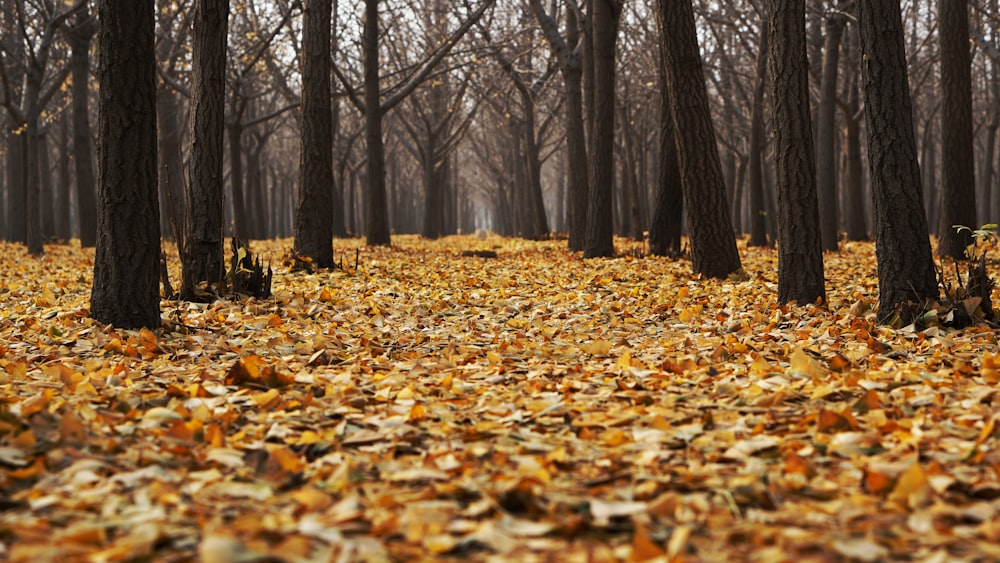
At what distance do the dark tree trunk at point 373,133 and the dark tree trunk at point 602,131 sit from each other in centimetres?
562

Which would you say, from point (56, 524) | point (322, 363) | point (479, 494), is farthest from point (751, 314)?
point (56, 524)

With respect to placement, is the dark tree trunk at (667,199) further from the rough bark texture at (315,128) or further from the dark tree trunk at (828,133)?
the rough bark texture at (315,128)

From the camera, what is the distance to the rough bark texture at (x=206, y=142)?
23.3 feet

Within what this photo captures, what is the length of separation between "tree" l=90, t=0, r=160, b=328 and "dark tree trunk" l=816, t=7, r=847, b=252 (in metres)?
11.0

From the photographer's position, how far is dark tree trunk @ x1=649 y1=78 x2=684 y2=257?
Answer: 36.3ft

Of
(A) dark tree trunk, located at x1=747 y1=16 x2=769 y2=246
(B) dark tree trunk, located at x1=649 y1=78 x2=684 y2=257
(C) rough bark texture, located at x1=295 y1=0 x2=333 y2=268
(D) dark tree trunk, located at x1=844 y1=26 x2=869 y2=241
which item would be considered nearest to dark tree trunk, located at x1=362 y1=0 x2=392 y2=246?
(C) rough bark texture, located at x1=295 y1=0 x2=333 y2=268

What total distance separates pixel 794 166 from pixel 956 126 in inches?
201

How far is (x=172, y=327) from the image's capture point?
215 inches

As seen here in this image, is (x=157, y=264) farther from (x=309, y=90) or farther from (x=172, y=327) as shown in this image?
(x=309, y=90)

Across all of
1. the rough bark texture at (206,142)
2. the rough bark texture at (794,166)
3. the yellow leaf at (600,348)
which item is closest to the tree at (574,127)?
the rough bark texture at (794,166)

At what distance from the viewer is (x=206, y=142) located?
7.35 m

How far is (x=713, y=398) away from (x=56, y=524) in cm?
259

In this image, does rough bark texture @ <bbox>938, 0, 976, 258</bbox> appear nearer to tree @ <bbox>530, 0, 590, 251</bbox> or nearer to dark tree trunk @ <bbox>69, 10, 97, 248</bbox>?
tree @ <bbox>530, 0, 590, 251</bbox>

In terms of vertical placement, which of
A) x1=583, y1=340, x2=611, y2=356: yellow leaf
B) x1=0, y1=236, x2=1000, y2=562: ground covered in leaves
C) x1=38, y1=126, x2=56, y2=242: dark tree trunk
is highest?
x1=38, y1=126, x2=56, y2=242: dark tree trunk
